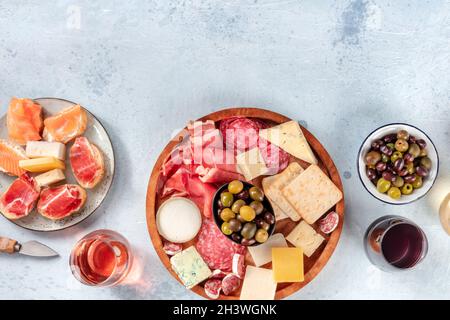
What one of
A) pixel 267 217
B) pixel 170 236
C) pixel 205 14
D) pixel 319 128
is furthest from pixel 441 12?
pixel 170 236

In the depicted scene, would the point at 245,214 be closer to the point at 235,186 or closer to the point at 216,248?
the point at 235,186

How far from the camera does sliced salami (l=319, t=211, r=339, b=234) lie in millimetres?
1386

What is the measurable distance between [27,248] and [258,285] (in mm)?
658

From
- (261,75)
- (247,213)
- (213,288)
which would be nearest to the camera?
(247,213)

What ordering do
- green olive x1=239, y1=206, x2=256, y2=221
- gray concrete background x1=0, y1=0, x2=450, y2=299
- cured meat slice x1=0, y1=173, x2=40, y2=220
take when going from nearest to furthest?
green olive x1=239, y1=206, x2=256, y2=221 → cured meat slice x1=0, y1=173, x2=40, y2=220 → gray concrete background x1=0, y1=0, x2=450, y2=299

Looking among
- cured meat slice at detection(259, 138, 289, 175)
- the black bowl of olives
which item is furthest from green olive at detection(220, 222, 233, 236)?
cured meat slice at detection(259, 138, 289, 175)

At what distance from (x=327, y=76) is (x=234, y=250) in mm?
582

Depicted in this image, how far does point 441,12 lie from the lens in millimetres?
1537

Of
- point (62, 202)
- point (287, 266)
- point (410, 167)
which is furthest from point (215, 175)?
point (410, 167)

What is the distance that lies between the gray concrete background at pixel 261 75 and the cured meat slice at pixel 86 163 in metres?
0.10

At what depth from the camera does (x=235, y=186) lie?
4.23 ft

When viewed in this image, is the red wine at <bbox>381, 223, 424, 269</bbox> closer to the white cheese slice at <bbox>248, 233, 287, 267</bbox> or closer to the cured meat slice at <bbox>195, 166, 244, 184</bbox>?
the white cheese slice at <bbox>248, 233, 287, 267</bbox>

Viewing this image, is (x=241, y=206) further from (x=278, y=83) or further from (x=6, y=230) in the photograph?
(x=6, y=230)

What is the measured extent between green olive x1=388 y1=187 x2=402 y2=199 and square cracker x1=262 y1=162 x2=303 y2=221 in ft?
0.80
